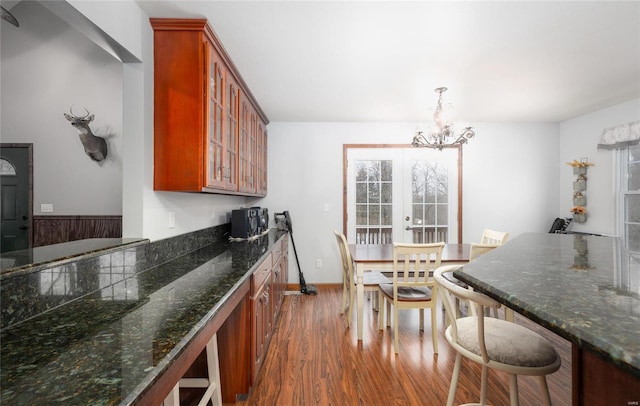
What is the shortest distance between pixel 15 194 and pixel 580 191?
7.17 meters

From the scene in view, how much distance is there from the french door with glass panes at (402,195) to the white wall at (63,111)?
3.01 m

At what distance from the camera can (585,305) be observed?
0.69 meters

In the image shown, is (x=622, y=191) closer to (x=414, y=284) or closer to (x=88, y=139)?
(x=414, y=284)

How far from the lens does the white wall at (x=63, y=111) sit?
2.99 meters

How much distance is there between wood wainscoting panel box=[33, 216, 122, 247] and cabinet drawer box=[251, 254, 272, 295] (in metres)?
2.03

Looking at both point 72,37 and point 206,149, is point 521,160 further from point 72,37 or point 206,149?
point 72,37

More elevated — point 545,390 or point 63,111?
point 63,111

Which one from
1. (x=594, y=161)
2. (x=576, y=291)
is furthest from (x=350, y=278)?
(x=594, y=161)

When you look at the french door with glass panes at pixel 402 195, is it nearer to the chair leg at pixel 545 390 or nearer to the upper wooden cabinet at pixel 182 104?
the upper wooden cabinet at pixel 182 104

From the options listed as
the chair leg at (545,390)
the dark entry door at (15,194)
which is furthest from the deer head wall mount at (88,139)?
the chair leg at (545,390)

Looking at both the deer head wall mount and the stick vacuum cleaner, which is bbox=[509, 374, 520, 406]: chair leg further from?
the deer head wall mount

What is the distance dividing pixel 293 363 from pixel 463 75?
2956mm

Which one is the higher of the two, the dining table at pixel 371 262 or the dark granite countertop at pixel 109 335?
the dark granite countertop at pixel 109 335

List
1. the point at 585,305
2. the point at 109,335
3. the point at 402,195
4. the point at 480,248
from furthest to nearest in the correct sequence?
1. the point at 402,195
2. the point at 480,248
3. the point at 109,335
4. the point at 585,305
